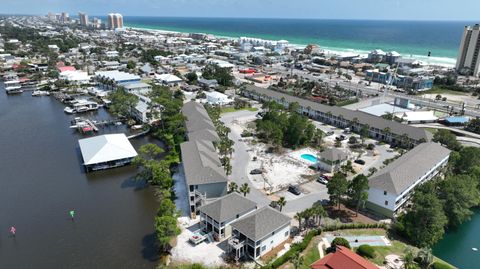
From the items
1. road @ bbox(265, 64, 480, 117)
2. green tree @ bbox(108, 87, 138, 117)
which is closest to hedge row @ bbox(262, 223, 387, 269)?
green tree @ bbox(108, 87, 138, 117)

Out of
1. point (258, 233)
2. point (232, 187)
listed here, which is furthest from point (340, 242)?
point (232, 187)

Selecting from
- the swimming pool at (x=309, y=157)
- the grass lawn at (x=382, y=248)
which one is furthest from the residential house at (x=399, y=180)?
the swimming pool at (x=309, y=157)

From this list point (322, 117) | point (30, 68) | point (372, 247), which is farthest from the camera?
point (30, 68)

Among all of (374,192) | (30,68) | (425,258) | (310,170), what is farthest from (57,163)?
(30,68)

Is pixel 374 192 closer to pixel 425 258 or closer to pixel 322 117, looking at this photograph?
pixel 425 258

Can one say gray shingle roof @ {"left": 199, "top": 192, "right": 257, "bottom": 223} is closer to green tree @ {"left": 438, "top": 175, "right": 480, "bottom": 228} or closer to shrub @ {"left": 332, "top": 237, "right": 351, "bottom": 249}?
shrub @ {"left": 332, "top": 237, "right": 351, "bottom": 249}

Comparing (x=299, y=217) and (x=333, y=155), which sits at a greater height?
(x=333, y=155)

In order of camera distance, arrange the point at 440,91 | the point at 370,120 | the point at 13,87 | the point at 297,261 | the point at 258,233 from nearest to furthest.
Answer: the point at 297,261 → the point at 258,233 → the point at 370,120 → the point at 13,87 → the point at 440,91

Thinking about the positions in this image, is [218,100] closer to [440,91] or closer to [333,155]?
[333,155]
